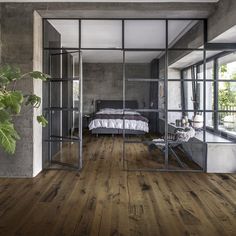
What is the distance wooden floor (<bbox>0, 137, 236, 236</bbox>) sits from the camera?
9.10 feet

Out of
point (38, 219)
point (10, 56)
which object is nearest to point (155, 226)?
point (38, 219)

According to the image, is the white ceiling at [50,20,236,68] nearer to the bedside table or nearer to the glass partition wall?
the glass partition wall

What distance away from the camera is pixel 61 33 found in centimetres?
556

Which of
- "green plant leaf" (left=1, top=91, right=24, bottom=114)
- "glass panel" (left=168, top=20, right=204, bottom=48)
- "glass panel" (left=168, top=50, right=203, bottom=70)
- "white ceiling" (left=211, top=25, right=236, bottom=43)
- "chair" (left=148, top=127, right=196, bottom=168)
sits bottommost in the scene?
"chair" (left=148, top=127, right=196, bottom=168)

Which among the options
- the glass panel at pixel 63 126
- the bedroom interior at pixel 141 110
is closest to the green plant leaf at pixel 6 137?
the bedroom interior at pixel 141 110

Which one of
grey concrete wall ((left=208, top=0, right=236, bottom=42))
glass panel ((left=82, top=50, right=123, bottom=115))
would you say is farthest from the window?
glass panel ((left=82, top=50, right=123, bottom=115))

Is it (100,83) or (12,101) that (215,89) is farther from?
(100,83)

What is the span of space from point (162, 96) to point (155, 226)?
2.75 meters

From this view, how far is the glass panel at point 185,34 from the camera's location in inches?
194

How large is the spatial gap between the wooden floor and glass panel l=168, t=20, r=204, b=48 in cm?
217

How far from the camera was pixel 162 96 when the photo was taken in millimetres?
5156

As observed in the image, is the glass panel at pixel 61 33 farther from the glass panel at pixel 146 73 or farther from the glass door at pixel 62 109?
the glass panel at pixel 146 73

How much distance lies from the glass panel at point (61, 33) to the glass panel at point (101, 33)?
0.53 feet

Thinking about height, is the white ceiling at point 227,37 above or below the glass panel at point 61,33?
below
